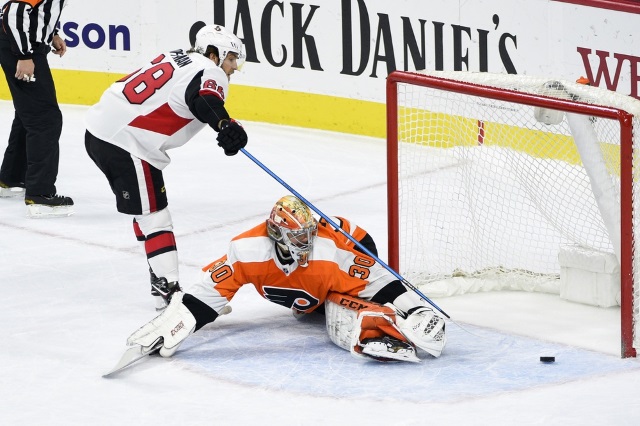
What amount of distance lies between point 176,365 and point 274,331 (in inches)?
19.0

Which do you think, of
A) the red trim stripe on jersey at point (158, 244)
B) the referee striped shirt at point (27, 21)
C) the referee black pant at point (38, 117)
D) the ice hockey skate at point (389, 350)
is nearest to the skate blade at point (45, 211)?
the referee black pant at point (38, 117)

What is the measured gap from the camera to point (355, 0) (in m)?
7.75

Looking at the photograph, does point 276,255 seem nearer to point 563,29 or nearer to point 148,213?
point 148,213

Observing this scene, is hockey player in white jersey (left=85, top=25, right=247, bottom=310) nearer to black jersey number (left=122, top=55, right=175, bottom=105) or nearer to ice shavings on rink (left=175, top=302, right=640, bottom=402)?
black jersey number (left=122, top=55, right=175, bottom=105)

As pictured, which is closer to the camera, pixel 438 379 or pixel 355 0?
pixel 438 379

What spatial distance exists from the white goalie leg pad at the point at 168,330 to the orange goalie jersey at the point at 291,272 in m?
0.10

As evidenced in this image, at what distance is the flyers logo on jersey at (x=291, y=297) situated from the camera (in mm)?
4598

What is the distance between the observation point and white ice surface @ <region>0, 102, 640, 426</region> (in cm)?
396

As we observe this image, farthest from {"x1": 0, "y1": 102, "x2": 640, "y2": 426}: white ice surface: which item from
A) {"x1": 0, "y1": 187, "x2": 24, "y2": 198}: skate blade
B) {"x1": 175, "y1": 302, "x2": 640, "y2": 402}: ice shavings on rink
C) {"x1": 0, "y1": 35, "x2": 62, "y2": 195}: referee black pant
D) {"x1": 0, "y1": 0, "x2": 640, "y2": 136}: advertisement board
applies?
{"x1": 0, "y1": 0, "x2": 640, "y2": 136}: advertisement board

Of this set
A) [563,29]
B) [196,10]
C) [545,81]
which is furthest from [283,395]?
[196,10]

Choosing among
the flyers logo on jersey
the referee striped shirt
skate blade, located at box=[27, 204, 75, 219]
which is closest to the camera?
the flyers logo on jersey

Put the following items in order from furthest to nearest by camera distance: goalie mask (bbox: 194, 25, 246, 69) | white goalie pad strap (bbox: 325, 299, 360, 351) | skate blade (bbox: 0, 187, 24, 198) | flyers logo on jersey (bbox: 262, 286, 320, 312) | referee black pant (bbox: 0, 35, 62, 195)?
1. skate blade (bbox: 0, 187, 24, 198)
2. referee black pant (bbox: 0, 35, 62, 195)
3. goalie mask (bbox: 194, 25, 246, 69)
4. flyers logo on jersey (bbox: 262, 286, 320, 312)
5. white goalie pad strap (bbox: 325, 299, 360, 351)

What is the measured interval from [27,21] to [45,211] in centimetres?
93

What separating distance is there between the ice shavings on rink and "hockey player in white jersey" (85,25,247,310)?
39cm
